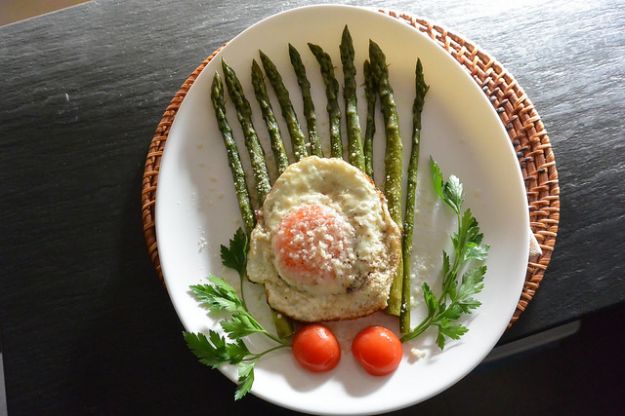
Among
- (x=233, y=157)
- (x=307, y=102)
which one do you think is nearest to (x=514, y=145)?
(x=307, y=102)

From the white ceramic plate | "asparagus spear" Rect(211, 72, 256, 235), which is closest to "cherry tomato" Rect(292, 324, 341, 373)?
the white ceramic plate

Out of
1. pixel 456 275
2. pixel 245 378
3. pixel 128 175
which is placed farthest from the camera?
pixel 128 175

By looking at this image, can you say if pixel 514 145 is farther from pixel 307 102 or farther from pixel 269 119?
pixel 269 119

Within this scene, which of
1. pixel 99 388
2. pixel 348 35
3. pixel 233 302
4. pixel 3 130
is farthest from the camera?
pixel 3 130

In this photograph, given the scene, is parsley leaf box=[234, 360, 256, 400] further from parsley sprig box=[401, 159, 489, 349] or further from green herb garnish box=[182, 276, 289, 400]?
parsley sprig box=[401, 159, 489, 349]

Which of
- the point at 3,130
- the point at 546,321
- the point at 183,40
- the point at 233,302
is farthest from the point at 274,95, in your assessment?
the point at 546,321

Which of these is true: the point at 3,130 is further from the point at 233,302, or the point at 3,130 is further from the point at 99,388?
the point at 233,302

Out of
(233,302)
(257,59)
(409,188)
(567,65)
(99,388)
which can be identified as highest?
(257,59)

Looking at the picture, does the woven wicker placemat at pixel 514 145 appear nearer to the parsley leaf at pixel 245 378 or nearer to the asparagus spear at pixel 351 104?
the asparagus spear at pixel 351 104
